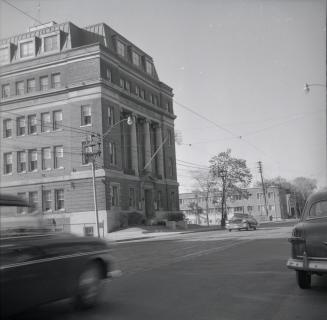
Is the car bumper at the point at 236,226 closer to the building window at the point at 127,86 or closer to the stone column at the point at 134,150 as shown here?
the stone column at the point at 134,150

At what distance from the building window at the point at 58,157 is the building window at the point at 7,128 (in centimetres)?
575

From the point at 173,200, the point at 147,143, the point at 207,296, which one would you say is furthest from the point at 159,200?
the point at 207,296

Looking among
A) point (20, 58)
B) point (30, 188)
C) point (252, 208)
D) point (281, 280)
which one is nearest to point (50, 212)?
point (30, 188)

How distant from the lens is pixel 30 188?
43.3m

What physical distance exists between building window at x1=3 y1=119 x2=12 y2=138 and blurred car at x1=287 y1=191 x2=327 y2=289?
→ 134 ft

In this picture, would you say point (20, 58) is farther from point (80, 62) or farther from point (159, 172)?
point (159, 172)

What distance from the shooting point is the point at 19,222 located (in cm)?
600

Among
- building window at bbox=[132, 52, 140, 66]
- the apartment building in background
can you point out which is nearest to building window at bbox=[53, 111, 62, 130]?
building window at bbox=[132, 52, 140, 66]

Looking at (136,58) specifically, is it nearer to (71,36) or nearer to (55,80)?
(71,36)

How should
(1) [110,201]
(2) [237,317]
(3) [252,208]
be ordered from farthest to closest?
(3) [252,208] → (1) [110,201] → (2) [237,317]

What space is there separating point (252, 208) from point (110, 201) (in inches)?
2844

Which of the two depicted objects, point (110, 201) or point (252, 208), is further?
point (252, 208)

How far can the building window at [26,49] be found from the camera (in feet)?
148

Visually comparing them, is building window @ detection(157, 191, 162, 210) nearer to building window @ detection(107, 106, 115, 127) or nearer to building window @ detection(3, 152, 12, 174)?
building window @ detection(107, 106, 115, 127)
